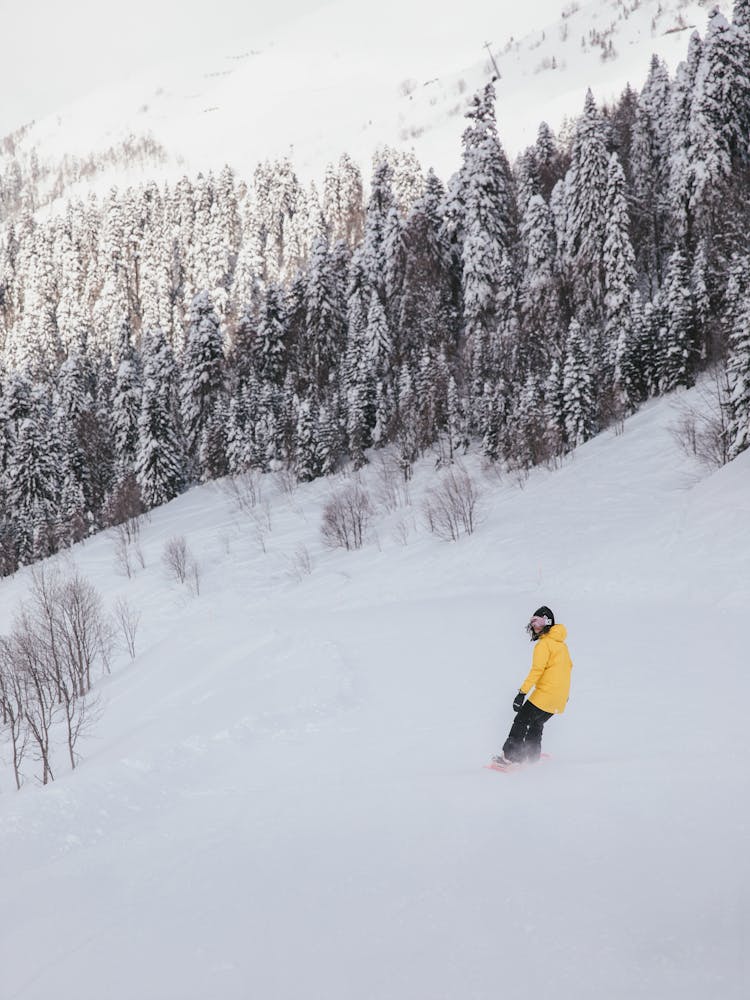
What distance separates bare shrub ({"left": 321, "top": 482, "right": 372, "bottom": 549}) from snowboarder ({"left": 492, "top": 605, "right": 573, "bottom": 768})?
23.6 meters

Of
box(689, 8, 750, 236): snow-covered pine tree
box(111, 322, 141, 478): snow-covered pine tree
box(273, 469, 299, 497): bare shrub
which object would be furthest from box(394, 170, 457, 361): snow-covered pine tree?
box(111, 322, 141, 478): snow-covered pine tree

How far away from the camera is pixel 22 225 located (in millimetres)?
126500

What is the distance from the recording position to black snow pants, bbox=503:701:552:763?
681 centimetres

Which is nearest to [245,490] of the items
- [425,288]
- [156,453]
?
[156,453]

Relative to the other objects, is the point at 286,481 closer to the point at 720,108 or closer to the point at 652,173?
the point at 720,108

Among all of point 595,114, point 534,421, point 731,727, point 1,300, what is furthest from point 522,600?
point 1,300

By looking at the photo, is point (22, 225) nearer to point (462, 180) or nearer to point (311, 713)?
point (462, 180)

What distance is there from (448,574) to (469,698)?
12.2 meters

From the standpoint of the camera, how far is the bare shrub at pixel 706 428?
22.6m

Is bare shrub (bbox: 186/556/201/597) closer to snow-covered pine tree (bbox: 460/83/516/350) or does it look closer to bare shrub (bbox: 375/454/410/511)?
bare shrub (bbox: 375/454/410/511)

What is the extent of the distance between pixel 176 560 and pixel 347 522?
373 inches

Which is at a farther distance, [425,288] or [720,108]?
[425,288]

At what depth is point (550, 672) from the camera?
6.81m

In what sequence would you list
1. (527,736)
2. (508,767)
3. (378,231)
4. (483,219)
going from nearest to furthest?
1. (508,767)
2. (527,736)
3. (483,219)
4. (378,231)
